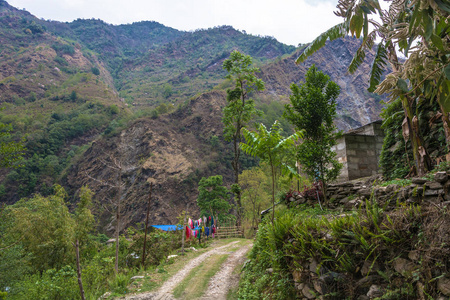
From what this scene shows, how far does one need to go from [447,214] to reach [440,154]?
5.88 metres

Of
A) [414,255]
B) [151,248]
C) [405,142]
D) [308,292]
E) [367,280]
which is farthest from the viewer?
[151,248]

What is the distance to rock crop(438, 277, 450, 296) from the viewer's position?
10.9 ft

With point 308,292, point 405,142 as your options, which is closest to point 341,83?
point 405,142

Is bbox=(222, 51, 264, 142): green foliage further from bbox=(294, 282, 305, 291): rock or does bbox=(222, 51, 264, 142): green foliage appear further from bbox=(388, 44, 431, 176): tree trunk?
bbox=(294, 282, 305, 291): rock

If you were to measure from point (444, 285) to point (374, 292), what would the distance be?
922 mm

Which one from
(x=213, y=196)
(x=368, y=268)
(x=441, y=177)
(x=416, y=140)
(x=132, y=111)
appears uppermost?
(x=132, y=111)

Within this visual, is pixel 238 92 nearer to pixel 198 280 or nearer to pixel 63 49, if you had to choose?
pixel 198 280

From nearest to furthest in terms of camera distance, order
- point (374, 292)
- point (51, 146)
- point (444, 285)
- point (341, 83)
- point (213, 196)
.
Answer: point (444, 285) → point (374, 292) → point (213, 196) → point (51, 146) → point (341, 83)

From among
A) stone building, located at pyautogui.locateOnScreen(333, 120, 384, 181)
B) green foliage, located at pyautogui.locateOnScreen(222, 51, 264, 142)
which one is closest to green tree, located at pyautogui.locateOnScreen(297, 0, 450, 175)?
stone building, located at pyautogui.locateOnScreen(333, 120, 384, 181)

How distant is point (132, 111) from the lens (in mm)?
96000

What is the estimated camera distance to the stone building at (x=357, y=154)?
12.2 meters

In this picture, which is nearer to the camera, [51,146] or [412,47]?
[412,47]

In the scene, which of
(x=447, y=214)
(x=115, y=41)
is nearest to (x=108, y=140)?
(x=447, y=214)

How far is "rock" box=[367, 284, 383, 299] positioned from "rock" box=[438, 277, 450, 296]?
2.55 feet
